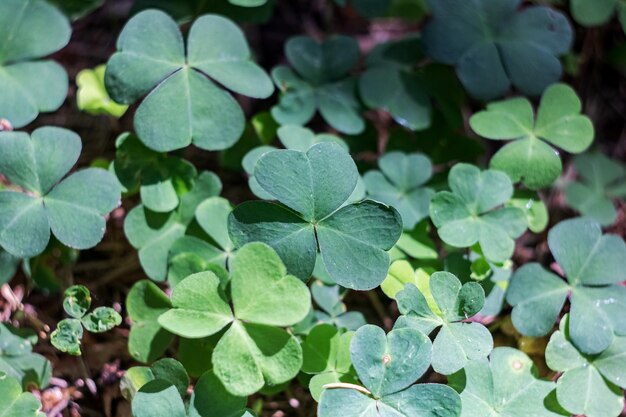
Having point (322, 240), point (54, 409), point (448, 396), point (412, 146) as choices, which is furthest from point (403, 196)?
point (54, 409)

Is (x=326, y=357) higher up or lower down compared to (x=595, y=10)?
lower down

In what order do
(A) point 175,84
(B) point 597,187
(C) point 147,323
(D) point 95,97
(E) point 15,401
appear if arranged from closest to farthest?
(E) point 15,401, (C) point 147,323, (A) point 175,84, (D) point 95,97, (B) point 597,187

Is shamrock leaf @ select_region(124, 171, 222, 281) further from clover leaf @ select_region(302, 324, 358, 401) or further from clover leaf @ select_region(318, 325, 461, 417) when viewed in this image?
clover leaf @ select_region(318, 325, 461, 417)

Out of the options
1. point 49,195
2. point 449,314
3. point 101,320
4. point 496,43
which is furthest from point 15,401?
point 496,43

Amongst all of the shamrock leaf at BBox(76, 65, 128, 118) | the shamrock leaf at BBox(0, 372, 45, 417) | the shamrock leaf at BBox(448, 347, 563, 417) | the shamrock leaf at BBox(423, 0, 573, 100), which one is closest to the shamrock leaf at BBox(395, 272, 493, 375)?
the shamrock leaf at BBox(448, 347, 563, 417)

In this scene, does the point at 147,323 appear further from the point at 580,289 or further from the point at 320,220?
the point at 580,289

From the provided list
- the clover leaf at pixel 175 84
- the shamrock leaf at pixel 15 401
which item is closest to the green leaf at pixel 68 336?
the shamrock leaf at pixel 15 401

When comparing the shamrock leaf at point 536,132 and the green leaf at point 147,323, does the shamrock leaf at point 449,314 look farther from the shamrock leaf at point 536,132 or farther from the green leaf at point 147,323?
the green leaf at point 147,323
